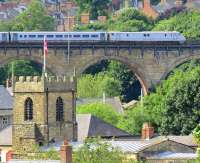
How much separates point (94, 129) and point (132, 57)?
41959 millimetres

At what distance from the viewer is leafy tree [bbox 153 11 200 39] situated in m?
131

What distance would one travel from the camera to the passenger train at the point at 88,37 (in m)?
113

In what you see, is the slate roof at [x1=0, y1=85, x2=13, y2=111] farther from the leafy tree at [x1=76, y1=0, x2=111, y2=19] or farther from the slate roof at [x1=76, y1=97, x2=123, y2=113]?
the leafy tree at [x1=76, y1=0, x2=111, y2=19]

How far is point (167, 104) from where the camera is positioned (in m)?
85.1

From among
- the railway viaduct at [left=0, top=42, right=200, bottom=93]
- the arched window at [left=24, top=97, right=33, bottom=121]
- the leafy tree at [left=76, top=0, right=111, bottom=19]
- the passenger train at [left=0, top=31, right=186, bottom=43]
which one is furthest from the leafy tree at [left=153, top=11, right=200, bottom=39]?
the arched window at [left=24, top=97, right=33, bottom=121]

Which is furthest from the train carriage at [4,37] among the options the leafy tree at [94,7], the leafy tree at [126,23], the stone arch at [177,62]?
the leafy tree at [94,7]

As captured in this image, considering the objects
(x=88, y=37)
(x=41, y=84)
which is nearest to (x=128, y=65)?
(x=88, y=37)

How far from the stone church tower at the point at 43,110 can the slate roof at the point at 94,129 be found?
3589mm

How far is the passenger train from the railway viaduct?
2.97 feet

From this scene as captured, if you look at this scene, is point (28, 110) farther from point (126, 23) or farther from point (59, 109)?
point (126, 23)

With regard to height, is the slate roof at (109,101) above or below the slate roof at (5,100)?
below

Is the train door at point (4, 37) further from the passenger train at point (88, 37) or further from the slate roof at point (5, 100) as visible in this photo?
the slate roof at point (5, 100)

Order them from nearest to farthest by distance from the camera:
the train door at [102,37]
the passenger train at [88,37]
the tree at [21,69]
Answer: the passenger train at [88,37] < the train door at [102,37] < the tree at [21,69]

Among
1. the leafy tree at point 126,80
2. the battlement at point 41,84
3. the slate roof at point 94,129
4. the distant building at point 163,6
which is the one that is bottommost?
the leafy tree at point 126,80
